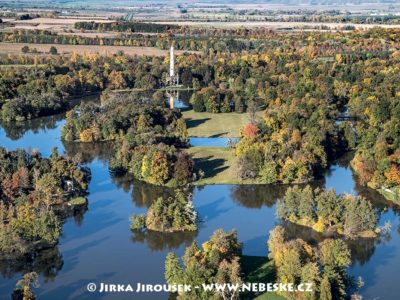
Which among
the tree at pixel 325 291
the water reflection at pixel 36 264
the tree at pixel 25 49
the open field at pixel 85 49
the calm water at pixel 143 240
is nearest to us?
the tree at pixel 325 291

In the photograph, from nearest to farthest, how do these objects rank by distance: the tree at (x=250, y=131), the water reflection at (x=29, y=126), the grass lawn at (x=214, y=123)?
the tree at (x=250, y=131) < the grass lawn at (x=214, y=123) < the water reflection at (x=29, y=126)

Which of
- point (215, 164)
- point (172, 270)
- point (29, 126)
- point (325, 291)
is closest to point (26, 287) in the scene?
point (172, 270)

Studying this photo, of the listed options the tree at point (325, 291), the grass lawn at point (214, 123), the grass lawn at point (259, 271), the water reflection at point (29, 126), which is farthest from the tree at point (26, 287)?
the water reflection at point (29, 126)

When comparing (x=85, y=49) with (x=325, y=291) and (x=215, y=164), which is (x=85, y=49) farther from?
(x=325, y=291)

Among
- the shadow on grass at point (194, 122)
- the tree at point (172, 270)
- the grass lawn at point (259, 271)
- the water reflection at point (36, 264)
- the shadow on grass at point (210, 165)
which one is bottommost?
the shadow on grass at point (194, 122)

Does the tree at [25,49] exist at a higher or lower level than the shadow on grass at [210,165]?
higher

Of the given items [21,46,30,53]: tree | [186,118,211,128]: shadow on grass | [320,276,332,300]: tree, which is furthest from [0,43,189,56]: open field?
[320,276,332,300]: tree

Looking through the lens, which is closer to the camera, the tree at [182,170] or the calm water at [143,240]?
the calm water at [143,240]

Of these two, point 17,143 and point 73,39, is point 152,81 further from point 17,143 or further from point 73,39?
point 73,39

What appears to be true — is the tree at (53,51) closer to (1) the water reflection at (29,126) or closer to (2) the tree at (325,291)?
(1) the water reflection at (29,126)
